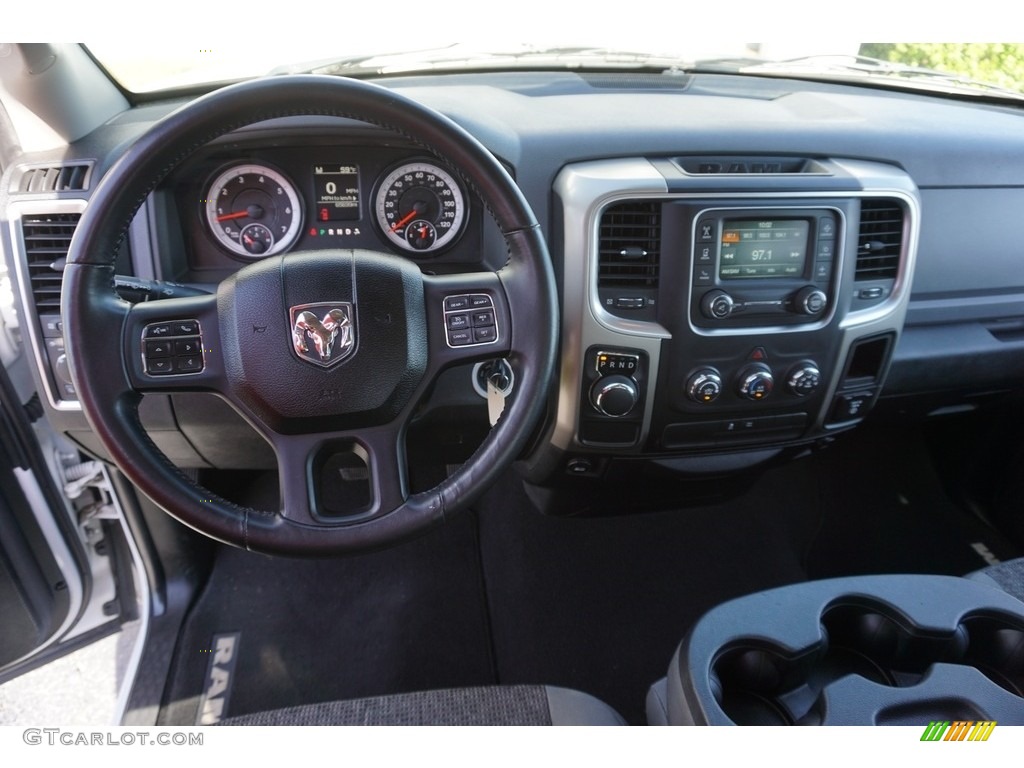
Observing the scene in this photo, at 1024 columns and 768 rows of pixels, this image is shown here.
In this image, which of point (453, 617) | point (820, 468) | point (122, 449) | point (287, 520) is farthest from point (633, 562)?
point (122, 449)

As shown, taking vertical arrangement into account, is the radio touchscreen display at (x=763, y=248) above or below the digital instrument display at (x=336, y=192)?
below

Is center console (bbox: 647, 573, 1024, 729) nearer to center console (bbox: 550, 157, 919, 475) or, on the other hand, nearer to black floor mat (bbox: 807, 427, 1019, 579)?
center console (bbox: 550, 157, 919, 475)

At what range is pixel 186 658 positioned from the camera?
5.83ft

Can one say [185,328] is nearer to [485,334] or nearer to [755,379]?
[485,334]

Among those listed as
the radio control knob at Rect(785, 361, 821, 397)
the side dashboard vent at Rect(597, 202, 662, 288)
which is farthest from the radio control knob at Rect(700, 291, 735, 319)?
the radio control knob at Rect(785, 361, 821, 397)

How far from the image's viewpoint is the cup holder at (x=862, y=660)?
1.07 meters

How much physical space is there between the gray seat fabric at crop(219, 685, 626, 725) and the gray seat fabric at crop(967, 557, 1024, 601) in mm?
682

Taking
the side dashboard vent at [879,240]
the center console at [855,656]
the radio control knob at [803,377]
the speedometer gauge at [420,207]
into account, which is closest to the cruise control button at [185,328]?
the speedometer gauge at [420,207]

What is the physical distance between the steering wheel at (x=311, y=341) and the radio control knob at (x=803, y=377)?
651 millimetres

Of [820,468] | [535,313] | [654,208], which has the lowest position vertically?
[820,468]

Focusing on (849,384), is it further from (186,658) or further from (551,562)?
(186,658)

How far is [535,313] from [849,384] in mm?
872

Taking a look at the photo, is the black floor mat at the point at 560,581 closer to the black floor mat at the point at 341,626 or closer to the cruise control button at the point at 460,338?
the black floor mat at the point at 341,626

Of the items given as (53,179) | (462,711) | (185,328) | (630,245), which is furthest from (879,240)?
(53,179)
